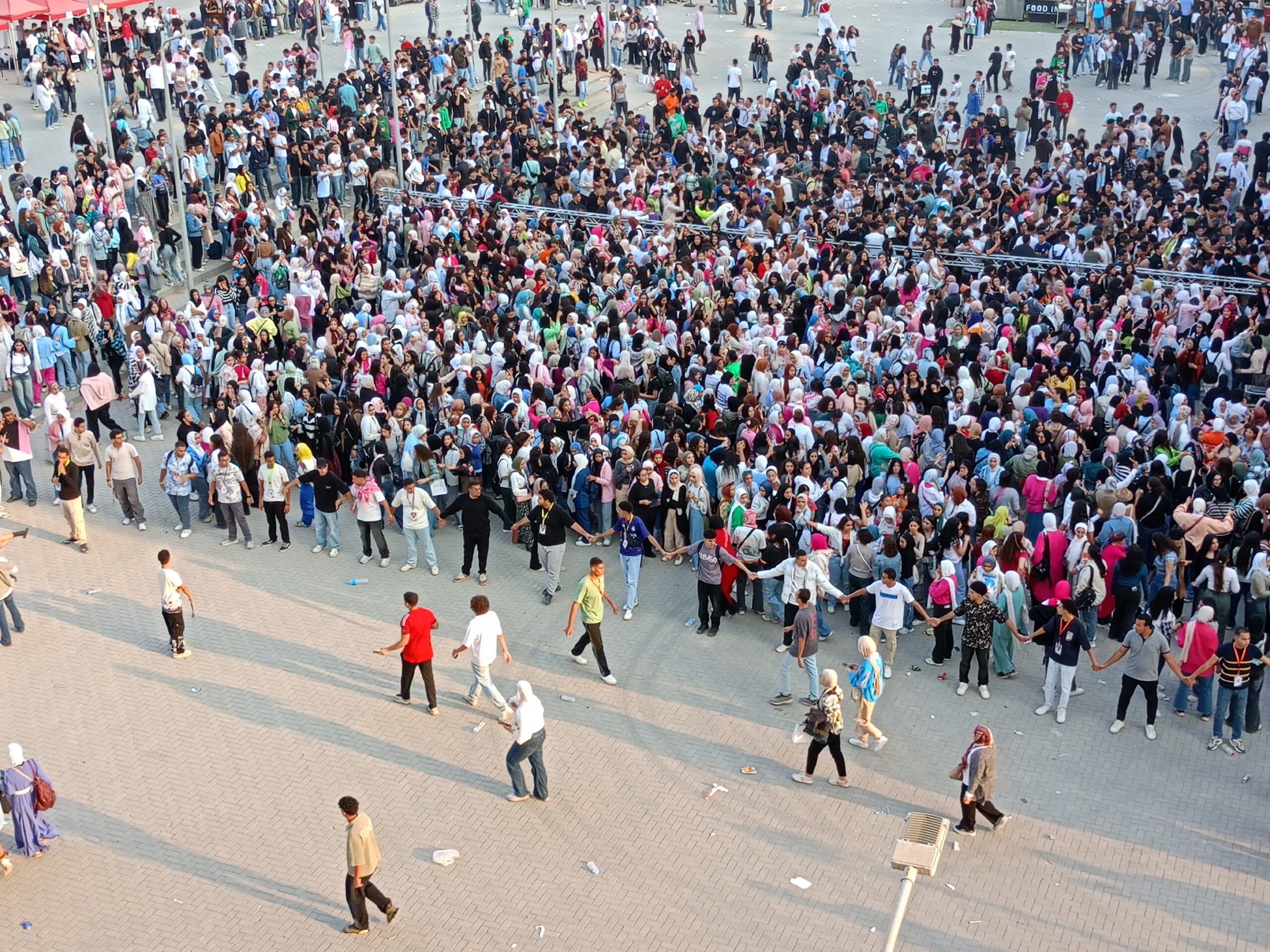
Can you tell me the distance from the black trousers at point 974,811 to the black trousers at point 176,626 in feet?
24.7

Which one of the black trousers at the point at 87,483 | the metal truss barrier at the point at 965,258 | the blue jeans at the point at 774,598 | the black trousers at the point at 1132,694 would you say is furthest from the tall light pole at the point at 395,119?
the black trousers at the point at 1132,694

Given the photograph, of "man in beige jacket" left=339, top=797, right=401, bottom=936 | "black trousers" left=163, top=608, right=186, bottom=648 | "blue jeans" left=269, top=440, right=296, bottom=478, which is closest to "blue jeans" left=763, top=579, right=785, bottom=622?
"man in beige jacket" left=339, top=797, right=401, bottom=936

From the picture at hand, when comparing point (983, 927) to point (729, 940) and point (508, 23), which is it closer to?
point (729, 940)

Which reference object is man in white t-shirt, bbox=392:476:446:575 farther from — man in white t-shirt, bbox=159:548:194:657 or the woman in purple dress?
the woman in purple dress

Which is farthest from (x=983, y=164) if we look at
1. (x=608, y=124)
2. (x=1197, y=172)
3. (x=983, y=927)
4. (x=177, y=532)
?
(x=983, y=927)

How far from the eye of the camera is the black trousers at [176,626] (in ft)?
Answer: 45.6

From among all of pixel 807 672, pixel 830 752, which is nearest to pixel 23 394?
pixel 807 672

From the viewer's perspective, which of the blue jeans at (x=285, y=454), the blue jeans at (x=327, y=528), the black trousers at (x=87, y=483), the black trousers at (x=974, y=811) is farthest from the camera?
the blue jeans at (x=285, y=454)

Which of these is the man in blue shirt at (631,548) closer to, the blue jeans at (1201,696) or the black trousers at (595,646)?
the black trousers at (595,646)

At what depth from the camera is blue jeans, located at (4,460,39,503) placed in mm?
17062

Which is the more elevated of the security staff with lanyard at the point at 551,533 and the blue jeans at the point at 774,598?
the security staff with lanyard at the point at 551,533

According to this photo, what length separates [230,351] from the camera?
18.7 metres

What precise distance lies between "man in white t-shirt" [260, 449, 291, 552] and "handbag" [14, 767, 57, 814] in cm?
529

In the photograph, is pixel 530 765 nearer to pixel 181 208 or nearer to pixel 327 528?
pixel 327 528
